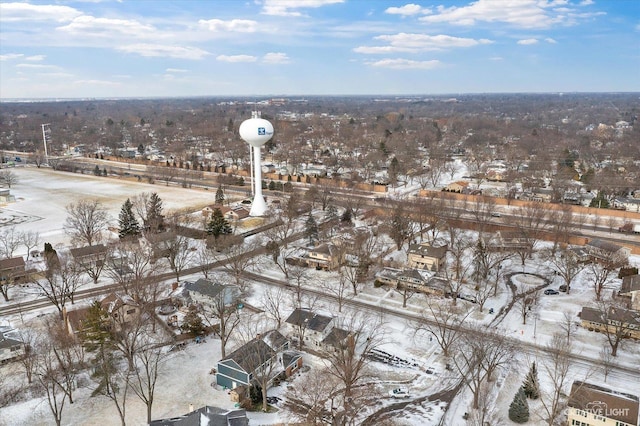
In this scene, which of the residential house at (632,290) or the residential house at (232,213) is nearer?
the residential house at (632,290)

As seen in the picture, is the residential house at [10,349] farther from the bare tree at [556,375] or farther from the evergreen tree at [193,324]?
the bare tree at [556,375]

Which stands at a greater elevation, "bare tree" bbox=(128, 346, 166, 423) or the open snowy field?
the open snowy field

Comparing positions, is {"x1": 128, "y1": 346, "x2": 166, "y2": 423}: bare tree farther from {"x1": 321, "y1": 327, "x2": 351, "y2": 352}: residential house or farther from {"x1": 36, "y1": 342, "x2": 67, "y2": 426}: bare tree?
{"x1": 321, "y1": 327, "x2": 351, "y2": 352}: residential house

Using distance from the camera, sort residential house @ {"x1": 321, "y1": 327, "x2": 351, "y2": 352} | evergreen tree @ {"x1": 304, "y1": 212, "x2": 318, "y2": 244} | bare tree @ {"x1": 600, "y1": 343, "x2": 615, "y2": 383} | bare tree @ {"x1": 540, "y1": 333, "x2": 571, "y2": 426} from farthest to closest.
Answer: evergreen tree @ {"x1": 304, "y1": 212, "x2": 318, "y2": 244} < residential house @ {"x1": 321, "y1": 327, "x2": 351, "y2": 352} < bare tree @ {"x1": 600, "y1": 343, "x2": 615, "y2": 383} < bare tree @ {"x1": 540, "y1": 333, "x2": 571, "y2": 426}

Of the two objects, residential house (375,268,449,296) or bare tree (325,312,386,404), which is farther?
residential house (375,268,449,296)

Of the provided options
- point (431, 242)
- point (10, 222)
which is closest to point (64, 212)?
point (10, 222)

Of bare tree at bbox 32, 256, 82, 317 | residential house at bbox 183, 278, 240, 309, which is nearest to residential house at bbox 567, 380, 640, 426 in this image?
residential house at bbox 183, 278, 240, 309

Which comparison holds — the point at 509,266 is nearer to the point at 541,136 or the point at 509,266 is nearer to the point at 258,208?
the point at 258,208

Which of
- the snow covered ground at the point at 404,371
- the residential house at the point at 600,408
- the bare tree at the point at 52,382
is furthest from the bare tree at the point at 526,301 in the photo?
the bare tree at the point at 52,382
